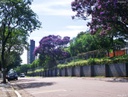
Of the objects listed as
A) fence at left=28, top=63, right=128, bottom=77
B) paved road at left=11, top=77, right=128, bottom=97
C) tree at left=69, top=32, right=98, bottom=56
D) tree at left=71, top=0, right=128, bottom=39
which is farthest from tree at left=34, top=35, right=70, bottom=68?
paved road at left=11, top=77, right=128, bottom=97

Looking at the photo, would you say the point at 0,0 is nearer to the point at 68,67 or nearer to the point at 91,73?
the point at 91,73

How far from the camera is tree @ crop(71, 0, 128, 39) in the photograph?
2858 cm

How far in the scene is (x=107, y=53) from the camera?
45969 millimetres

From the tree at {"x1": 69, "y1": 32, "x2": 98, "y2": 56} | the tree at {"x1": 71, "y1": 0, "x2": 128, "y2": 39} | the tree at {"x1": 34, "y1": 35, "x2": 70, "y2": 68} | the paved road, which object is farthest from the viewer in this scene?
the tree at {"x1": 69, "y1": 32, "x2": 98, "y2": 56}

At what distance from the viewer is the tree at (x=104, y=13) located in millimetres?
28578

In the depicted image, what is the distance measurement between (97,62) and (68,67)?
15075 mm

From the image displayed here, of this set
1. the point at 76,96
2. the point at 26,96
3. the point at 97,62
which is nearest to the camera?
the point at 76,96

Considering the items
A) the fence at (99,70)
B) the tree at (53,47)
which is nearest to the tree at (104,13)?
the fence at (99,70)

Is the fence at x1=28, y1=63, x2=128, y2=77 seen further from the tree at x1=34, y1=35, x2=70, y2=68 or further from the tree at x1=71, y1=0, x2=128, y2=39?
the tree at x1=34, y1=35, x2=70, y2=68

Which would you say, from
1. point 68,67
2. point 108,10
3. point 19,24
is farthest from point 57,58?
point 108,10

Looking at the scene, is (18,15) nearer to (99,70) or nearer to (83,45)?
(99,70)

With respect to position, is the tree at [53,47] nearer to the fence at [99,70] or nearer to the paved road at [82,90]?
the fence at [99,70]

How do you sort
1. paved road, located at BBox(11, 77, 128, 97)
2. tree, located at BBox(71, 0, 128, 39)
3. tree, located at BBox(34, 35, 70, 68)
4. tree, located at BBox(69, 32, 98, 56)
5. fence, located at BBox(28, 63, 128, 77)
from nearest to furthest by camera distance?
1. paved road, located at BBox(11, 77, 128, 97)
2. tree, located at BBox(71, 0, 128, 39)
3. fence, located at BBox(28, 63, 128, 77)
4. tree, located at BBox(34, 35, 70, 68)
5. tree, located at BBox(69, 32, 98, 56)

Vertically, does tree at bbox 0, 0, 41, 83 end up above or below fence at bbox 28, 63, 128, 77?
above
